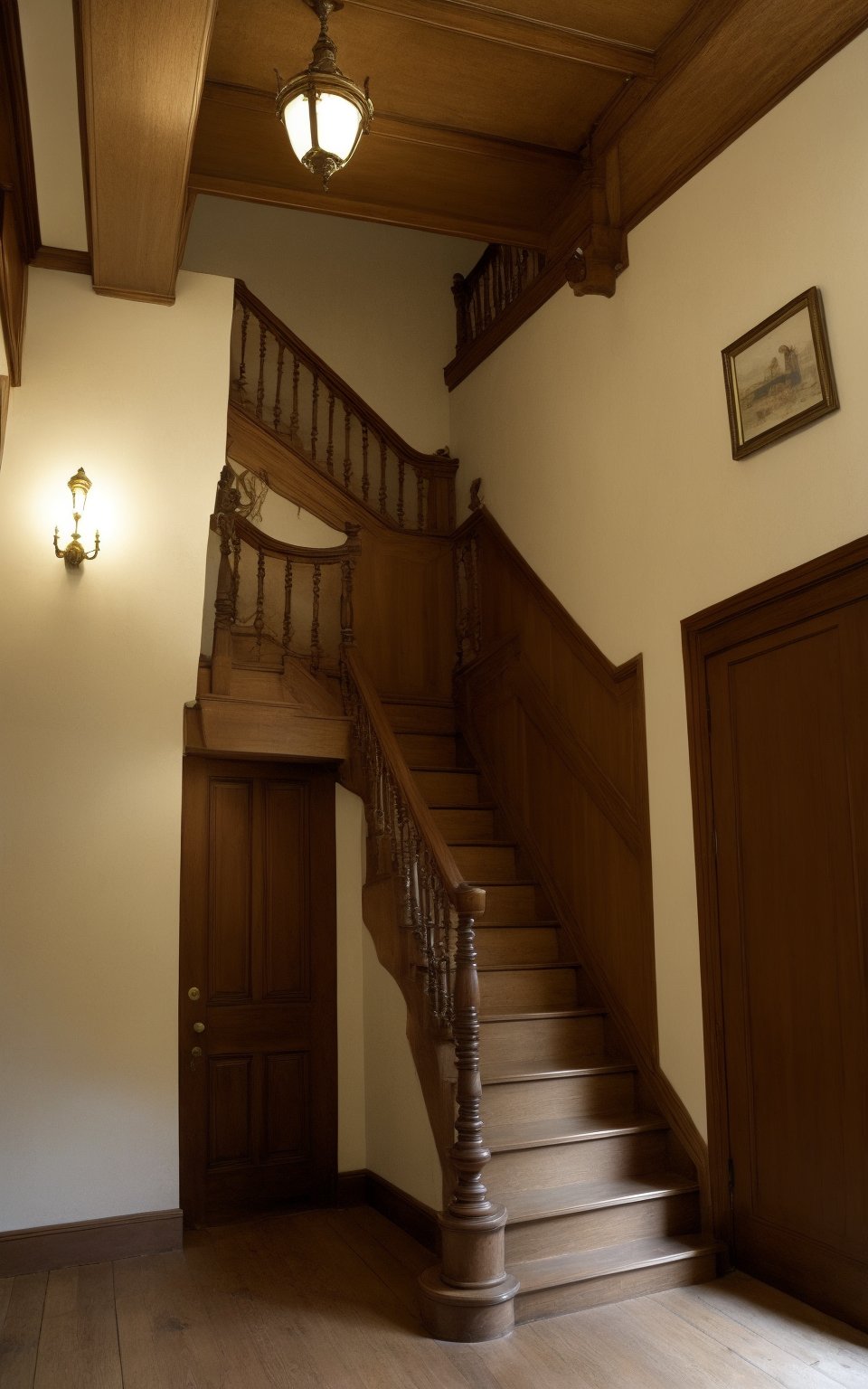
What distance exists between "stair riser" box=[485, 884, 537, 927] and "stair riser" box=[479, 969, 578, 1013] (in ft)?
1.19

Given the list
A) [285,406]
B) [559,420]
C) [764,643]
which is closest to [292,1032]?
[764,643]

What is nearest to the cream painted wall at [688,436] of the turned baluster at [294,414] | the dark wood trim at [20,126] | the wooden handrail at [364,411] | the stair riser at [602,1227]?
the stair riser at [602,1227]

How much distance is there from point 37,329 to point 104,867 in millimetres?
2453

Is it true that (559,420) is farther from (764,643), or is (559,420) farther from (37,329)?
(37,329)

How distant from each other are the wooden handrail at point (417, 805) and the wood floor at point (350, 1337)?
1.43 metres

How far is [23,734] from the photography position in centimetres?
463

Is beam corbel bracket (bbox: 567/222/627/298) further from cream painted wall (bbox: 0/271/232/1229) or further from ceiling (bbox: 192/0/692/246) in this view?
cream painted wall (bbox: 0/271/232/1229)

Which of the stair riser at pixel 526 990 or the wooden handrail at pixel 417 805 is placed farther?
the stair riser at pixel 526 990

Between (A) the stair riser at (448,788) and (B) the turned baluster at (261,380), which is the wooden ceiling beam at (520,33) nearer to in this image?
(B) the turned baluster at (261,380)

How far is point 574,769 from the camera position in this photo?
5.23 m

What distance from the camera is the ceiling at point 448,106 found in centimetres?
381

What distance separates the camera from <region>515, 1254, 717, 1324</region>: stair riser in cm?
369

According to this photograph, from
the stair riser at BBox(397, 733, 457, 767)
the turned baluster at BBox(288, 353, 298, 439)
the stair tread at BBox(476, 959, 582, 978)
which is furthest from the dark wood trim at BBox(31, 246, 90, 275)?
the stair tread at BBox(476, 959, 582, 978)

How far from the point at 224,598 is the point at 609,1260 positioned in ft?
11.0
